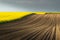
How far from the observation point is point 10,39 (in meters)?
10.0

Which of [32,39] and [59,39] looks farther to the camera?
[59,39]

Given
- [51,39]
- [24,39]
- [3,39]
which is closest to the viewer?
[3,39]

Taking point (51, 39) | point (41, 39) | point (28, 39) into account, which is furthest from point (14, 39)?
point (51, 39)

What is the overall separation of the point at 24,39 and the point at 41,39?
1.15 metres

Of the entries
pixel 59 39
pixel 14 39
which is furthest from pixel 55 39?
pixel 14 39

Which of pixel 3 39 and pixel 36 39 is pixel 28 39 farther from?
pixel 3 39

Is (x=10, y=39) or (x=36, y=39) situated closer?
(x=10, y=39)

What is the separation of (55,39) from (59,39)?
0.29 metres

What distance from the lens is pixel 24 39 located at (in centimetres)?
1052

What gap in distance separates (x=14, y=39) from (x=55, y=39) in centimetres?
284

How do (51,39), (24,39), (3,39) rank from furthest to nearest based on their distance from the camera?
(51,39)
(24,39)
(3,39)

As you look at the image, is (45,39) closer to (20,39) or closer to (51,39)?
(51,39)

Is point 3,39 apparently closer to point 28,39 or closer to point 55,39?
point 28,39

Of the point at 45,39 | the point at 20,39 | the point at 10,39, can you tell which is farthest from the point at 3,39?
the point at 45,39
